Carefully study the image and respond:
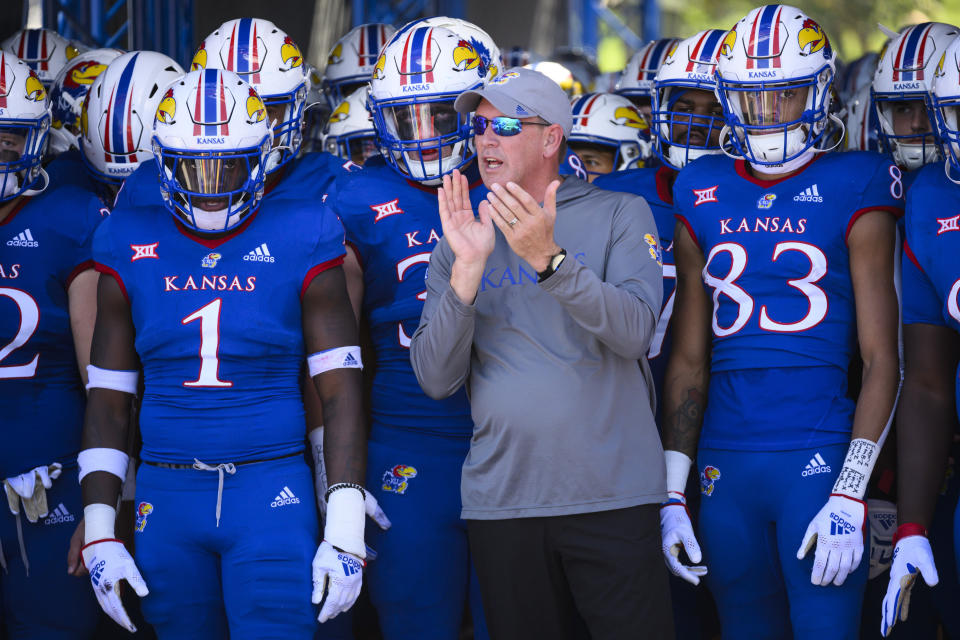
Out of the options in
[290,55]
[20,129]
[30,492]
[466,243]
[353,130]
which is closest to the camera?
[466,243]

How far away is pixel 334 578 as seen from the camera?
3.11 metres

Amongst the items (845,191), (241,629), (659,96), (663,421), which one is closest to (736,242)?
(845,191)

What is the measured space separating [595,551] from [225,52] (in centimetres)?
239

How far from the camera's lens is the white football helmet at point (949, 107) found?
3.31 m

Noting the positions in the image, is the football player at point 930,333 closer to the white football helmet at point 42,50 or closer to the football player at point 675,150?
the football player at point 675,150

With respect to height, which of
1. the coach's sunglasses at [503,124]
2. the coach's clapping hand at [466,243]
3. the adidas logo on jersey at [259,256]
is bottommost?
the adidas logo on jersey at [259,256]

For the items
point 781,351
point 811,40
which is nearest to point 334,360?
point 781,351

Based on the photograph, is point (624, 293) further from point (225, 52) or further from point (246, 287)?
point (225, 52)

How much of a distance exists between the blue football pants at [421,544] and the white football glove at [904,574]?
111 cm

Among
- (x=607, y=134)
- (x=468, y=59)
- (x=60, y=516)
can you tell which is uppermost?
(x=468, y=59)

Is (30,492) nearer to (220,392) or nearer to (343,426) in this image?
(220,392)

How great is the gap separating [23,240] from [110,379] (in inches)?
26.9

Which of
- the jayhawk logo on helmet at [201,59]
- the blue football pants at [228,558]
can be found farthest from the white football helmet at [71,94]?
the blue football pants at [228,558]

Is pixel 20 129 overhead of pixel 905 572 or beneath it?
overhead
